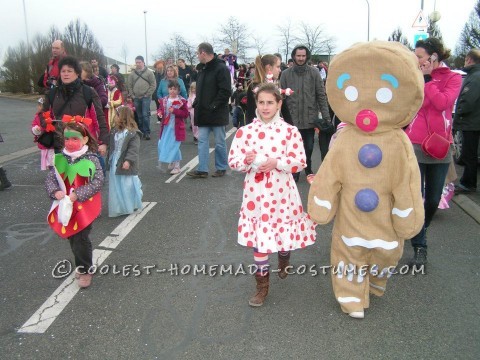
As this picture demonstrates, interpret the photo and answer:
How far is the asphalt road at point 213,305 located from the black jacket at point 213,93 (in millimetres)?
2534

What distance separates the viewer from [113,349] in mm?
2971

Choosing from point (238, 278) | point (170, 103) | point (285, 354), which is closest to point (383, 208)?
point (285, 354)

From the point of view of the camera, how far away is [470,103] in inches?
245

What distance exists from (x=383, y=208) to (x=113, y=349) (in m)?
1.93

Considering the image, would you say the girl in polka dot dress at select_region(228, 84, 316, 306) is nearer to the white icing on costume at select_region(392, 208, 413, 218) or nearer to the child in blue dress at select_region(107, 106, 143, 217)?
the white icing on costume at select_region(392, 208, 413, 218)

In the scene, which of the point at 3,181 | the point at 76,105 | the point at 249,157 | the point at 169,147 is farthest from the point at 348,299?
the point at 3,181

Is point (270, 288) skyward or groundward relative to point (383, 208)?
groundward

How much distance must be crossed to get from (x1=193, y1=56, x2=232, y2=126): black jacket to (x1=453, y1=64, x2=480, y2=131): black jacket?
331 cm

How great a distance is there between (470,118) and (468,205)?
1.24 metres

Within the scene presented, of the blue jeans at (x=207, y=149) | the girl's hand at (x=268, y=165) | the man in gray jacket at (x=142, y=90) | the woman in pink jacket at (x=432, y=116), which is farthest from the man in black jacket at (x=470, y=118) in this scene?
the man in gray jacket at (x=142, y=90)

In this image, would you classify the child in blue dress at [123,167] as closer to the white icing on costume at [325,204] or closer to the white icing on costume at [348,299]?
the white icing on costume at [325,204]

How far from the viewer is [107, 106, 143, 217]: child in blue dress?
5.66m

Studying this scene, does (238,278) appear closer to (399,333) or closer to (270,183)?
(270,183)

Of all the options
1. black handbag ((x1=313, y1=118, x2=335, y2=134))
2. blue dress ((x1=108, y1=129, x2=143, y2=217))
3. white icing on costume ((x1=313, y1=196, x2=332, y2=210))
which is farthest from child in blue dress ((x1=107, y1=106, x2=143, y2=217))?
white icing on costume ((x1=313, y1=196, x2=332, y2=210))
